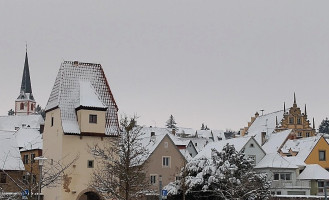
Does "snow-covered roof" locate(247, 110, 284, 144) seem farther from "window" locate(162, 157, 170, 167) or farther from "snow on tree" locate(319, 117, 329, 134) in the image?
"snow on tree" locate(319, 117, 329, 134)

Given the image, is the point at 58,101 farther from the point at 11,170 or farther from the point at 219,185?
the point at 219,185

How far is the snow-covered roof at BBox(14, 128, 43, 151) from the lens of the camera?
6917 centimetres

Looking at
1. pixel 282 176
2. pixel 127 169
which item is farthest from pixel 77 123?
pixel 282 176

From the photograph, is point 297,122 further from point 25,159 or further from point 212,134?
point 212,134

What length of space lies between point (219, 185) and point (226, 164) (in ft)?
6.21

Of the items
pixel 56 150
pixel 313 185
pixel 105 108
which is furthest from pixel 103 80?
pixel 313 185

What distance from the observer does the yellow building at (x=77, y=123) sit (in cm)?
5116

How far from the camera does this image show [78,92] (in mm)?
53656

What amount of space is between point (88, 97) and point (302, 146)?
105 feet

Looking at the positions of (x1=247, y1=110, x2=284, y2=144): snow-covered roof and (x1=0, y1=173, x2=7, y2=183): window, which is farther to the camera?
(x1=247, y1=110, x2=284, y2=144): snow-covered roof

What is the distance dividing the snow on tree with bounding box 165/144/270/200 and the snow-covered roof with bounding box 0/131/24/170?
1495 cm

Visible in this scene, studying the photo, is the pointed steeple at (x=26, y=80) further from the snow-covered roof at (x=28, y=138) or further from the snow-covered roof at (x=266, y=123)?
the snow-covered roof at (x=28, y=138)

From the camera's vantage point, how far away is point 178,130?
563 feet

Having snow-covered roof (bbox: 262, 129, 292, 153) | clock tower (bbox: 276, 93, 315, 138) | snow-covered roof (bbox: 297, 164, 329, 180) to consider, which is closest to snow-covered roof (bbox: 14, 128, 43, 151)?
snow-covered roof (bbox: 262, 129, 292, 153)
